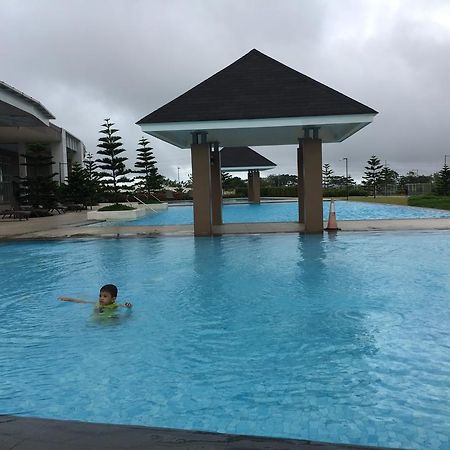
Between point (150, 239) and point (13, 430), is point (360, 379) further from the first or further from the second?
point (150, 239)

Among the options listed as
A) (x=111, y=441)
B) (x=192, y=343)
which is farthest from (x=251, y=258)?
(x=111, y=441)

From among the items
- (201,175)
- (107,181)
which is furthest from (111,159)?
(201,175)

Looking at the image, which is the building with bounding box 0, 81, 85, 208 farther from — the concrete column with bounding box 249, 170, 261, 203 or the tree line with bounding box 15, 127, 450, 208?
the concrete column with bounding box 249, 170, 261, 203

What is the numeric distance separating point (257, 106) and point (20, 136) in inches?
985

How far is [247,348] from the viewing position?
5.14m

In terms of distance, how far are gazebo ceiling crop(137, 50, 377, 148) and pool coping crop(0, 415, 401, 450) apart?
11.8 metres

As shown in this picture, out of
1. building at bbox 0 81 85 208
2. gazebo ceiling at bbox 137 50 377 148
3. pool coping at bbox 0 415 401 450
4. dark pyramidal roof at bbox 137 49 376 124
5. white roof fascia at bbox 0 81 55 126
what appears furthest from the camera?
building at bbox 0 81 85 208

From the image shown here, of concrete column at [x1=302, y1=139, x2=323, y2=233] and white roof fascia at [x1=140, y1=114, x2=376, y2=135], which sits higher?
white roof fascia at [x1=140, y1=114, x2=376, y2=135]

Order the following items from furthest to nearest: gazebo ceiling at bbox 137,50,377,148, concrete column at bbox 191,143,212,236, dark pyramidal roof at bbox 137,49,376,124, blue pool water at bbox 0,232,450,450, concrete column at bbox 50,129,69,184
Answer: concrete column at bbox 50,129,69,184 → concrete column at bbox 191,143,212,236 → dark pyramidal roof at bbox 137,49,376,124 → gazebo ceiling at bbox 137,50,377,148 → blue pool water at bbox 0,232,450,450

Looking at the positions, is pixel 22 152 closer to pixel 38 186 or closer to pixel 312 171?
pixel 38 186

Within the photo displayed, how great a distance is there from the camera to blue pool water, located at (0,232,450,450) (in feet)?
11.8

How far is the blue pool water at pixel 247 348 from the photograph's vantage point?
3.60 m

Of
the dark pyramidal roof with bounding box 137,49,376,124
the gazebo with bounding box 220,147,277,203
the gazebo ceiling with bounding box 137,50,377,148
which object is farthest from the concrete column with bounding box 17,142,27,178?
the dark pyramidal roof with bounding box 137,49,376,124

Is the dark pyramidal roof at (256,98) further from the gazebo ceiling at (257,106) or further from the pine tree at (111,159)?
the pine tree at (111,159)
